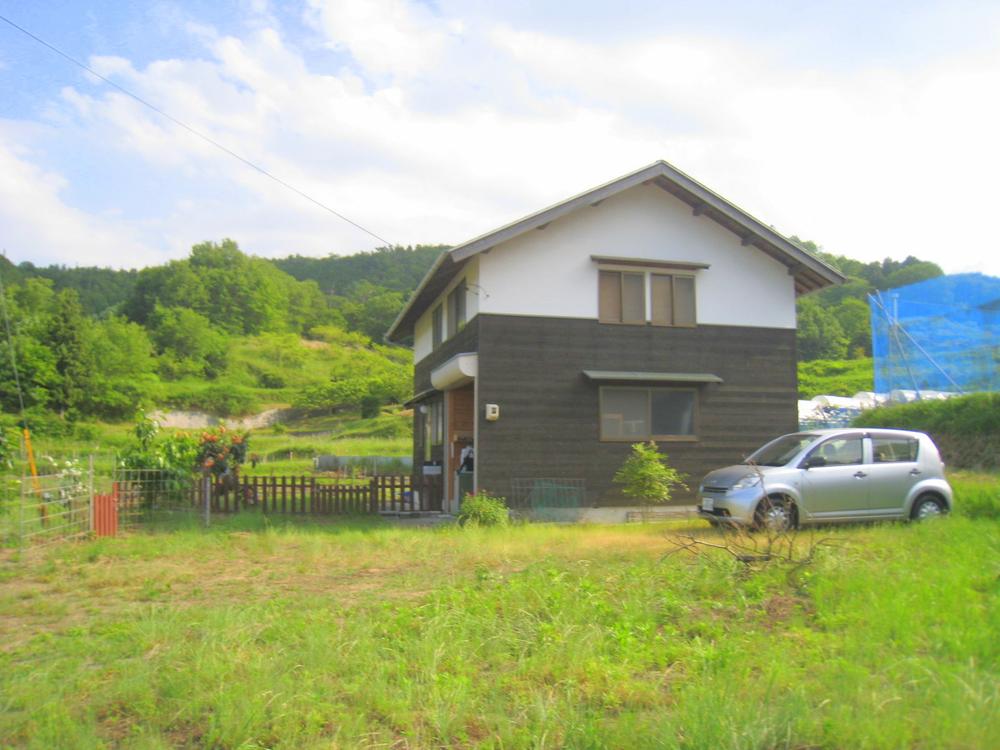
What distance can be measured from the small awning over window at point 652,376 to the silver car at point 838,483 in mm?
3566

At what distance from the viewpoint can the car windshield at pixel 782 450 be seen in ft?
40.2

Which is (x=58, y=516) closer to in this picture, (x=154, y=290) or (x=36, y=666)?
(x=36, y=666)

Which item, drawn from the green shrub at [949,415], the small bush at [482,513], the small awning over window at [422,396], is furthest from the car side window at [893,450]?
the small awning over window at [422,396]

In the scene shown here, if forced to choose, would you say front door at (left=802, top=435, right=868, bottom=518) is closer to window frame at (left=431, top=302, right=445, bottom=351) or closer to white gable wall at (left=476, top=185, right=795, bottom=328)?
white gable wall at (left=476, top=185, right=795, bottom=328)

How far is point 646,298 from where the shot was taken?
1625 cm

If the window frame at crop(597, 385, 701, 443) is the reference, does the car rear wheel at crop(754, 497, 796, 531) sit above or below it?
below

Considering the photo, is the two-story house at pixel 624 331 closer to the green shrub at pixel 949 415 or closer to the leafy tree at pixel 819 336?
the green shrub at pixel 949 415

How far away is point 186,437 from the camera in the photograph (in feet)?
54.4

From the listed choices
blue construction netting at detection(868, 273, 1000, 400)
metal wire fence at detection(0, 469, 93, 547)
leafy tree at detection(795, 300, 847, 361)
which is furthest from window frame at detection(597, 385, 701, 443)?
leafy tree at detection(795, 300, 847, 361)

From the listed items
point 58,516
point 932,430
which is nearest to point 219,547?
point 58,516

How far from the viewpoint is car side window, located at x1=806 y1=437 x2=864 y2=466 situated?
39.5ft

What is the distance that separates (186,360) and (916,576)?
7710 cm

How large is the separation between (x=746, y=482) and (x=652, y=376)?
4.35m

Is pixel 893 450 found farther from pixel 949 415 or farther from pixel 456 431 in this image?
pixel 949 415
